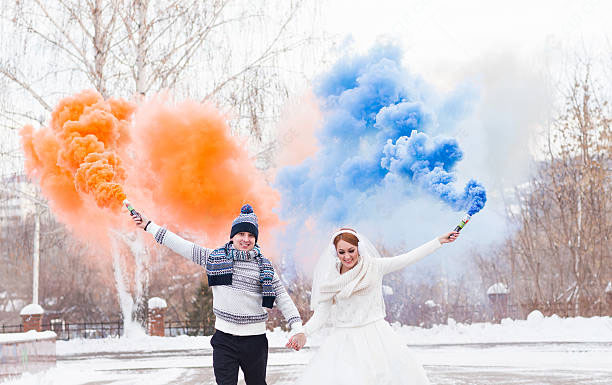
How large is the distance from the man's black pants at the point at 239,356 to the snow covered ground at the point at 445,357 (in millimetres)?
1824

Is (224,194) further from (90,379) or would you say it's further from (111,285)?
(111,285)

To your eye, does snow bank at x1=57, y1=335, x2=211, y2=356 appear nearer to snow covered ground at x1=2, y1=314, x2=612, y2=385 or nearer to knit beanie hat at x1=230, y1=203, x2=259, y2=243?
snow covered ground at x1=2, y1=314, x2=612, y2=385

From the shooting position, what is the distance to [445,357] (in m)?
14.1

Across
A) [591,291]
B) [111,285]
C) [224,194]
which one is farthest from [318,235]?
[111,285]

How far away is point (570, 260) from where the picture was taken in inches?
988

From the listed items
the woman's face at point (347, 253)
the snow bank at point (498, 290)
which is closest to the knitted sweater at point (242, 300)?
the woman's face at point (347, 253)

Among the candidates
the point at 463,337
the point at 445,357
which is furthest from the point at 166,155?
the point at 463,337

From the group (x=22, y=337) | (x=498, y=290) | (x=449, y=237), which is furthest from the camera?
(x=498, y=290)

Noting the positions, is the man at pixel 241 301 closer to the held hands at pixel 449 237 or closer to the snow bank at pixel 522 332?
the held hands at pixel 449 237

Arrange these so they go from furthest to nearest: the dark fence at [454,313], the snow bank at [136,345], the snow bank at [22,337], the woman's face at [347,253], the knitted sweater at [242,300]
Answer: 1. the dark fence at [454,313]
2. the snow bank at [136,345]
3. the snow bank at [22,337]
4. the woman's face at [347,253]
5. the knitted sweater at [242,300]

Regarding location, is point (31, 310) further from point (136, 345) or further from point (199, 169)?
point (199, 169)

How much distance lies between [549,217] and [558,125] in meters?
3.42

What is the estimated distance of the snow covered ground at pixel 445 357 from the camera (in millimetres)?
10820

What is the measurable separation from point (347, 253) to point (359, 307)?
46 centimetres
